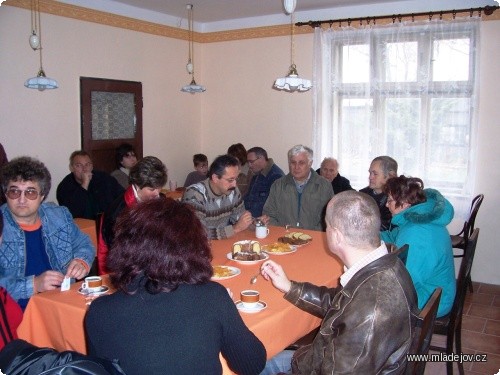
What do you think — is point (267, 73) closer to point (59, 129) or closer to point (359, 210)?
point (59, 129)

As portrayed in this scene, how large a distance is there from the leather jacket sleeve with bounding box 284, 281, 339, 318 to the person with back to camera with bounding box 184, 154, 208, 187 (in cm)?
410

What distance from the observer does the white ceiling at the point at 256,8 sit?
5.05 metres

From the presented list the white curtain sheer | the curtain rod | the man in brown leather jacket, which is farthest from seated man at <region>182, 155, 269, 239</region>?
the curtain rod

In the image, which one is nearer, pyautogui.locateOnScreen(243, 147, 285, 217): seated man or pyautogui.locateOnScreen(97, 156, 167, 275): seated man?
pyautogui.locateOnScreen(97, 156, 167, 275): seated man

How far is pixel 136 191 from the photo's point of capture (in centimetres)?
287

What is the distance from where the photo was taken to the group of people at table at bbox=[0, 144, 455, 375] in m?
1.36

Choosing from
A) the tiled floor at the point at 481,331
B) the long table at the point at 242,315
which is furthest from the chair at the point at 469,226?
the long table at the point at 242,315

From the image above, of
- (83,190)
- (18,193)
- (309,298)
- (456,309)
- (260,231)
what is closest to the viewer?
(309,298)

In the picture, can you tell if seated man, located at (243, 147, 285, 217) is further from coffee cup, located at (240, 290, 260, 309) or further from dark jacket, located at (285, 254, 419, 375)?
dark jacket, located at (285, 254, 419, 375)

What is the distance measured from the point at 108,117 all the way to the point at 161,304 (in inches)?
169

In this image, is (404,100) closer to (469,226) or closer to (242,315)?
(469,226)

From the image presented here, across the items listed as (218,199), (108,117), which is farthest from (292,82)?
(108,117)

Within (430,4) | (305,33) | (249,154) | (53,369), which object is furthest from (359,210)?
(305,33)

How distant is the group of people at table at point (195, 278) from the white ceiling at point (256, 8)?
3001mm
